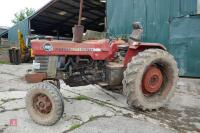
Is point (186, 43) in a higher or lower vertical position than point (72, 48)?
higher

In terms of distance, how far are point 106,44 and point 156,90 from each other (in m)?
1.29

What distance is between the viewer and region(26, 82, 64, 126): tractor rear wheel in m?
4.44

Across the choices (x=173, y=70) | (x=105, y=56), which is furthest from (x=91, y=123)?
(x=173, y=70)

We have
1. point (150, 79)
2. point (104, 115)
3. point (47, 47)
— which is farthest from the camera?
point (150, 79)

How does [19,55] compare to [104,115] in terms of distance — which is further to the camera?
[19,55]

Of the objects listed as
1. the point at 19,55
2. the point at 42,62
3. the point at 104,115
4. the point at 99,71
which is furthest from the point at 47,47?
the point at 19,55

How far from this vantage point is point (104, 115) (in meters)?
5.04

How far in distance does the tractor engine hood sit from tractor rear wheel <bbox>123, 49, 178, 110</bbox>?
670mm

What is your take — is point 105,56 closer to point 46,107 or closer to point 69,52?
point 69,52

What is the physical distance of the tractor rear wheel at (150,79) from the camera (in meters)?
5.03

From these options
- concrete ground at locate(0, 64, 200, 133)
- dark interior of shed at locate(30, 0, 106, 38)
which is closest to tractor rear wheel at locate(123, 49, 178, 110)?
concrete ground at locate(0, 64, 200, 133)

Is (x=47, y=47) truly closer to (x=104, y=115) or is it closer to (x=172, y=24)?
(x=104, y=115)

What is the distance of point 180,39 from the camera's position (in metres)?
9.94

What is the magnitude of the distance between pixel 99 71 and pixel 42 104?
1.40 meters
